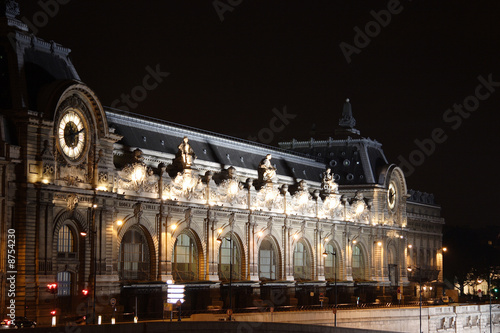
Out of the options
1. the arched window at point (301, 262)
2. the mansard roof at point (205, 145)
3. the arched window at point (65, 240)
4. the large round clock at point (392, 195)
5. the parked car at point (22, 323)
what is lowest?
the parked car at point (22, 323)

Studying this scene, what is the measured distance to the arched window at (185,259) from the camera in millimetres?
89812

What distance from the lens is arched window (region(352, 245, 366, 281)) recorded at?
126m

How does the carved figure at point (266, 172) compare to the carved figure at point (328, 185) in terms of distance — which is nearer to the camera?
the carved figure at point (266, 172)

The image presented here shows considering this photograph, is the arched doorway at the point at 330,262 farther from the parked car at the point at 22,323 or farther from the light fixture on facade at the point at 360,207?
the parked car at the point at 22,323

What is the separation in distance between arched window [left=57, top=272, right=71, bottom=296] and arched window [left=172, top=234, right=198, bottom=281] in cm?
1670

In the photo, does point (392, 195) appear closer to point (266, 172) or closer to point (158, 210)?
point (266, 172)

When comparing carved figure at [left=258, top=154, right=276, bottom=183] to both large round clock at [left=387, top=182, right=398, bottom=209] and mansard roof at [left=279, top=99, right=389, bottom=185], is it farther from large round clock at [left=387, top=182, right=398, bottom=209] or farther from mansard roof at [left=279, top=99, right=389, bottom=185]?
large round clock at [left=387, top=182, right=398, bottom=209]

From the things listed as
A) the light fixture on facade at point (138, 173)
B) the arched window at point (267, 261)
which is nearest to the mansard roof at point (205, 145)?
the light fixture on facade at point (138, 173)

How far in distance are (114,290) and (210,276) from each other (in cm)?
1664

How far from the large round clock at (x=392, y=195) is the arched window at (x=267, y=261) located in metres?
37.1

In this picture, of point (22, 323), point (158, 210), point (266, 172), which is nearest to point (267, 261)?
point (266, 172)

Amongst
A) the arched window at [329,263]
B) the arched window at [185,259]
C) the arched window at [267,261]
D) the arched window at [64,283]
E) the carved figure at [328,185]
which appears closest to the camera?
the arched window at [64,283]

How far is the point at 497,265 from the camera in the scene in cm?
19150

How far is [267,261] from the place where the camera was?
10519 cm
